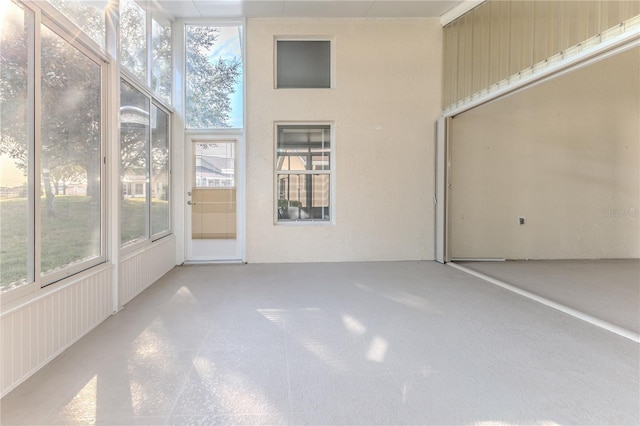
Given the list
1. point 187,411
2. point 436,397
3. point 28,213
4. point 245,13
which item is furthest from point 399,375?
point 245,13

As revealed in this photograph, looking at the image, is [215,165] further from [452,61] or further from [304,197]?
[452,61]

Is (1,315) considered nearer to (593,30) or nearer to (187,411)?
(187,411)

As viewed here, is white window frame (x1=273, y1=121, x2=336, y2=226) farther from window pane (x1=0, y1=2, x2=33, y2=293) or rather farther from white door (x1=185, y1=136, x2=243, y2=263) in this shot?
window pane (x1=0, y1=2, x2=33, y2=293)

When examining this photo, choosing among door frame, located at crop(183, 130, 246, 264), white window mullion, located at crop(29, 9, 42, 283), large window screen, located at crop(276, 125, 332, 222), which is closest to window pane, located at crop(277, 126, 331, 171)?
large window screen, located at crop(276, 125, 332, 222)

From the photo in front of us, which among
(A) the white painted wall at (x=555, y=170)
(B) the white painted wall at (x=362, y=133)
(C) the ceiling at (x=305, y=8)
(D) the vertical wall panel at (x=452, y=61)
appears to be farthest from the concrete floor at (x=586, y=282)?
(C) the ceiling at (x=305, y=8)

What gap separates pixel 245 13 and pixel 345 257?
4.07 meters

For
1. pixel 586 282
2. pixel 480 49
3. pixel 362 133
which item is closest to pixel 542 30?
pixel 480 49

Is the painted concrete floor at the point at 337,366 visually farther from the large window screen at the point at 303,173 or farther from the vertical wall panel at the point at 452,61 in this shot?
the vertical wall panel at the point at 452,61

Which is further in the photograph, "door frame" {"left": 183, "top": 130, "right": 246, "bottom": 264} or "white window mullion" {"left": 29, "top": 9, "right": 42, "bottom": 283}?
"door frame" {"left": 183, "top": 130, "right": 246, "bottom": 264}

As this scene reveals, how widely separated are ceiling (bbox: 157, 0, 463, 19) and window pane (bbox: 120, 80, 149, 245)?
178 cm

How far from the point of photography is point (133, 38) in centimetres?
341

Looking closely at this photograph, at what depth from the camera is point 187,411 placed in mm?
1521

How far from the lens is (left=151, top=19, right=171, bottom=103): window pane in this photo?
157 inches

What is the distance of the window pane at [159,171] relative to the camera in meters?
4.02
